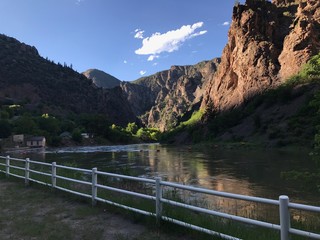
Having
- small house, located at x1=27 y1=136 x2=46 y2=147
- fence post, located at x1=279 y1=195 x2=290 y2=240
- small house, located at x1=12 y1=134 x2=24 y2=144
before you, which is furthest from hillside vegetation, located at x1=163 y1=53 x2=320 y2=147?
small house, located at x1=12 y1=134 x2=24 y2=144

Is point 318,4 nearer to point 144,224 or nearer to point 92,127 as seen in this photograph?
point 92,127

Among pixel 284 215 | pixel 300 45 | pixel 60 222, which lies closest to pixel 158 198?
pixel 60 222

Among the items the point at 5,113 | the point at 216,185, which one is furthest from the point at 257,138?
the point at 5,113

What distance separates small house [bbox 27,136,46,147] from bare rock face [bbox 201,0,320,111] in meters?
67.8

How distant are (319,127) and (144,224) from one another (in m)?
6.06

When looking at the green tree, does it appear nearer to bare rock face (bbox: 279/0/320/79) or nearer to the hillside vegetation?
the hillside vegetation

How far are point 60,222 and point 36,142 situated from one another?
128387 millimetres

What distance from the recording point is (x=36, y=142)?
430 ft

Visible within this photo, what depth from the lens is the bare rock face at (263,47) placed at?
404 ft

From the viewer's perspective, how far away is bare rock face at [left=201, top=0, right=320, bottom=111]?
123 metres

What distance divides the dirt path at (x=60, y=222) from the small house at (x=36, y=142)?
394 feet

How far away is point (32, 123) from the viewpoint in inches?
5851

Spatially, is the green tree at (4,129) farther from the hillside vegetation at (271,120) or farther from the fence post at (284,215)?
the fence post at (284,215)

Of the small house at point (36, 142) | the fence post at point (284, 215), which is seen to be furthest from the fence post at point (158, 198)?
the small house at point (36, 142)
